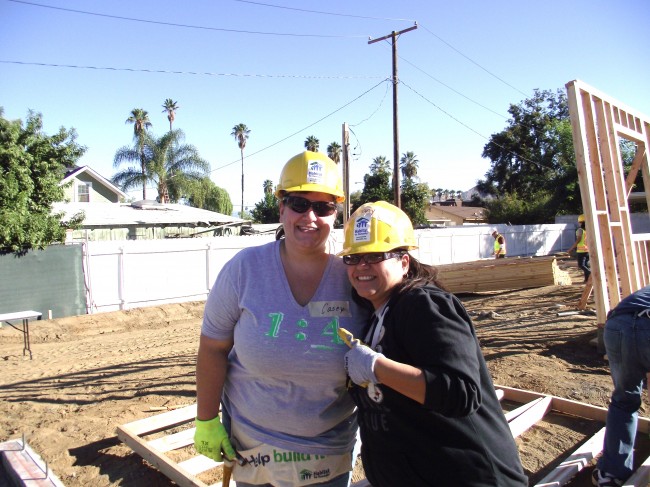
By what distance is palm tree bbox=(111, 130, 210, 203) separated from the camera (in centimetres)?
3134

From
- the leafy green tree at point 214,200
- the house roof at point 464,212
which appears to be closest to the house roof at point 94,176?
the leafy green tree at point 214,200

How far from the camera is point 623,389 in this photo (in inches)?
120

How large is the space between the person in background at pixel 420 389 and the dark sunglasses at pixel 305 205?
269mm

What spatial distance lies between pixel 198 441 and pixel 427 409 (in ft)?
3.51

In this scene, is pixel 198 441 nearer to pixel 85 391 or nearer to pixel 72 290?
pixel 85 391

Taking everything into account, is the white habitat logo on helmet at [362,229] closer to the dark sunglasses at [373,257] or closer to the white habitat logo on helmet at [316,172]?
the dark sunglasses at [373,257]

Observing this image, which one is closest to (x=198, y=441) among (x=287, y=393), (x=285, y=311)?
(x=287, y=393)

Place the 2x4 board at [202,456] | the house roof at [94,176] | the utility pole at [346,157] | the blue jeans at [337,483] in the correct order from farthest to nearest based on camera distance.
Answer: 1. the house roof at [94,176]
2. the utility pole at [346,157]
3. the 2x4 board at [202,456]
4. the blue jeans at [337,483]

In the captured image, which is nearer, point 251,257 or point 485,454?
point 485,454

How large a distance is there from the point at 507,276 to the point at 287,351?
1296 centimetres

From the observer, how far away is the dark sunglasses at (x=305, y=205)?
2.01 metres

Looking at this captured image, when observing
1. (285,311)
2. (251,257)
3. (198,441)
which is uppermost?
(251,257)

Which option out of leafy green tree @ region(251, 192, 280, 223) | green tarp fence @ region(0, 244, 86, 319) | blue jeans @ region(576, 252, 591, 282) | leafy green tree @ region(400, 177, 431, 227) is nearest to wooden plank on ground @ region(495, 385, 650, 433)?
blue jeans @ region(576, 252, 591, 282)

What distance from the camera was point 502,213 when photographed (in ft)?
129
